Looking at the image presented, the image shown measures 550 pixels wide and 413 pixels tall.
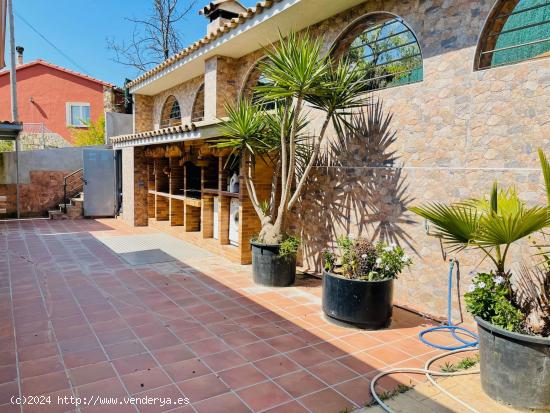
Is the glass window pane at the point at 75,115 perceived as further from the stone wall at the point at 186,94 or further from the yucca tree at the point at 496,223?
the yucca tree at the point at 496,223

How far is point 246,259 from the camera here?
8.66 meters

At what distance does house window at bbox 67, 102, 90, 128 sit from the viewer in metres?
25.1

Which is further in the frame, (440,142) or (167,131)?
(167,131)

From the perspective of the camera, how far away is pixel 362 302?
17.1 feet

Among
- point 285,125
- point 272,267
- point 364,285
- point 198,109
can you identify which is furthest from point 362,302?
point 198,109

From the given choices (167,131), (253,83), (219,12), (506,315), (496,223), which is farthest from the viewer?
(219,12)

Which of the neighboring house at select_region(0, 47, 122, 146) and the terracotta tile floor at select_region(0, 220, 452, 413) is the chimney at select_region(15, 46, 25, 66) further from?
the terracotta tile floor at select_region(0, 220, 452, 413)

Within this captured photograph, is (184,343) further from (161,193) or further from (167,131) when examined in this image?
(161,193)

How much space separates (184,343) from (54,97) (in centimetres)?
2517

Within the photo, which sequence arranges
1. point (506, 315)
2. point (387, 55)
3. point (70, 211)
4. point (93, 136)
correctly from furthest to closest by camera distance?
→ point (93, 136), point (70, 211), point (387, 55), point (506, 315)

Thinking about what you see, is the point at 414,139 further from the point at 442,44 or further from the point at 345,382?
the point at 345,382

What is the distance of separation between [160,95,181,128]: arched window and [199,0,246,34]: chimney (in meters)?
3.29

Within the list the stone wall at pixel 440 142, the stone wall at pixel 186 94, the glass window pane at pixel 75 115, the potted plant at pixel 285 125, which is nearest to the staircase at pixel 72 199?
the stone wall at pixel 186 94

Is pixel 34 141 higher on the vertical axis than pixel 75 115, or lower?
lower
